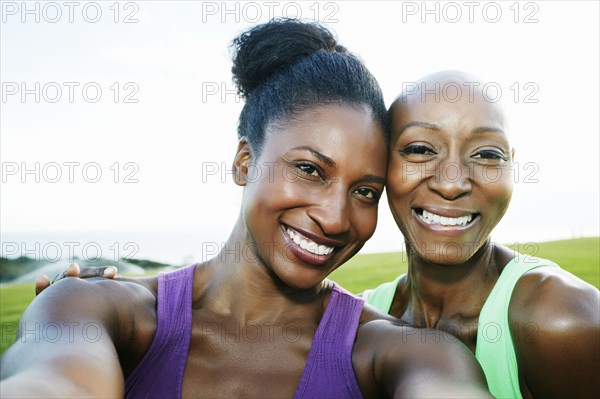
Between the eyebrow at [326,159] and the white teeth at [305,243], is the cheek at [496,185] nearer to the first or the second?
the eyebrow at [326,159]

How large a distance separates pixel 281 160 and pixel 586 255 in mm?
6129

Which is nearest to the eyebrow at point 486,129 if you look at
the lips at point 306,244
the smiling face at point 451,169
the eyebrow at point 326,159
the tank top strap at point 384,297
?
the smiling face at point 451,169

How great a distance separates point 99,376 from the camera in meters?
1.91

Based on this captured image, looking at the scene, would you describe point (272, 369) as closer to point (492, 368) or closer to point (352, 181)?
point (352, 181)

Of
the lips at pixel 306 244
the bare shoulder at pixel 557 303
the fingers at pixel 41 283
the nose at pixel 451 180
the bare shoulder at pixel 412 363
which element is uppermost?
the nose at pixel 451 180

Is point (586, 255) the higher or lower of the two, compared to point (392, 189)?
lower

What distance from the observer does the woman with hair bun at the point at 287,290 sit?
2.52m

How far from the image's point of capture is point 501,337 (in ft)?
9.64

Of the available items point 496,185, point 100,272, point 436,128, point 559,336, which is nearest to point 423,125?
point 436,128

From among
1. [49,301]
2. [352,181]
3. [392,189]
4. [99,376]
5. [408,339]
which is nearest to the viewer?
[99,376]

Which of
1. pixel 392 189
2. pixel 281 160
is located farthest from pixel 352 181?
pixel 392 189

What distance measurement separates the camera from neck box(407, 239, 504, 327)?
325cm

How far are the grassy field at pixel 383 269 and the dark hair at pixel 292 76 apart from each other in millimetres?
3548

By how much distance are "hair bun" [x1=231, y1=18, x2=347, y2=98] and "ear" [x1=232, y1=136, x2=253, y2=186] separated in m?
0.33
